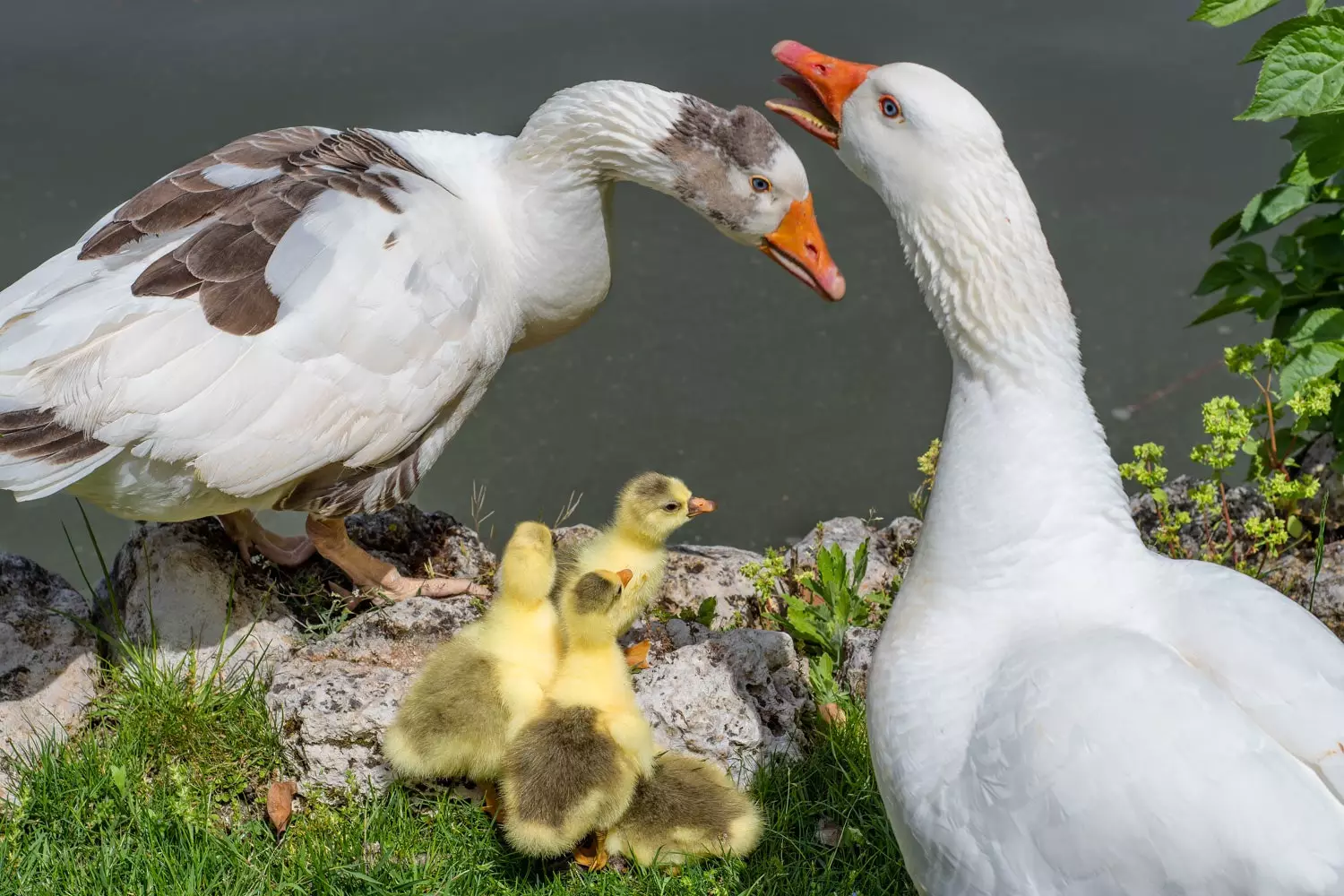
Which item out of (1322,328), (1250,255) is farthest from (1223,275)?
(1322,328)

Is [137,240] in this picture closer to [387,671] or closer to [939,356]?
[387,671]

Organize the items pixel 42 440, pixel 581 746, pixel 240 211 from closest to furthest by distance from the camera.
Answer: pixel 581 746 → pixel 42 440 → pixel 240 211

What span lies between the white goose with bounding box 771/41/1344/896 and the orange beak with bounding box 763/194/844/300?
0.99 m

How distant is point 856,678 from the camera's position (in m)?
3.67

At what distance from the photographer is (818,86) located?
9.50 feet

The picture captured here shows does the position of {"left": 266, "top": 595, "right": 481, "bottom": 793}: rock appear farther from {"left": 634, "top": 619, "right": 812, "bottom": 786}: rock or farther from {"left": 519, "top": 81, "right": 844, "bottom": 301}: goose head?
{"left": 519, "top": 81, "right": 844, "bottom": 301}: goose head

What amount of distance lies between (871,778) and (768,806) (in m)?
0.27

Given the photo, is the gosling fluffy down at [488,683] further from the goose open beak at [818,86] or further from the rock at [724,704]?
the goose open beak at [818,86]

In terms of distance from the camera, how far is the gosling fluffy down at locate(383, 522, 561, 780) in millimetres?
3156

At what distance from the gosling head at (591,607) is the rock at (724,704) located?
0.29 meters

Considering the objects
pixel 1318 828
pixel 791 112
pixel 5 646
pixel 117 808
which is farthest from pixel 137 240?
pixel 1318 828

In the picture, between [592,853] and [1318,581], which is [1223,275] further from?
[592,853]

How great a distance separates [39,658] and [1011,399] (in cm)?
275

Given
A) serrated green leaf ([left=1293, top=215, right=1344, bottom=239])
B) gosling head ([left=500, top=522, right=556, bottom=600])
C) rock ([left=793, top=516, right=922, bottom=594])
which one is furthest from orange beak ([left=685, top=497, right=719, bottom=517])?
serrated green leaf ([left=1293, top=215, right=1344, bottom=239])
